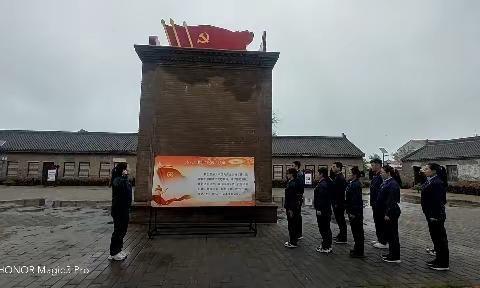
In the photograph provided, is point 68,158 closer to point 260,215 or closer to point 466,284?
point 260,215

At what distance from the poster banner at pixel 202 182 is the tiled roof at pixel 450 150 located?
34.6 m

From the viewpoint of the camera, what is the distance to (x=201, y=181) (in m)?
9.09

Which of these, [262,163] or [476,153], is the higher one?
[476,153]

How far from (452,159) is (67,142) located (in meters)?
45.8

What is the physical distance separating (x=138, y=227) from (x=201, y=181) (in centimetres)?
271

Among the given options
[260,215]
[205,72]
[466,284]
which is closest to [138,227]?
[260,215]

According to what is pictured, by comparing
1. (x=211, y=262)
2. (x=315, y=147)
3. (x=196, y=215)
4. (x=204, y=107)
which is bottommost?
(x=211, y=262)

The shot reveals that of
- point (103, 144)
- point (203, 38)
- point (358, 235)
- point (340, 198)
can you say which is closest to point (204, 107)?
point (203, 38)

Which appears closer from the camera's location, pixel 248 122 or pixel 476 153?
pixel 248 122

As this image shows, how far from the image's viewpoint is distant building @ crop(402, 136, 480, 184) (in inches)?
1339

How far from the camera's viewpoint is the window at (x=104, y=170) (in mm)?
37500

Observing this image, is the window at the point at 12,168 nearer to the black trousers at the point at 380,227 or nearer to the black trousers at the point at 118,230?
the black trousers at the point at 118,230

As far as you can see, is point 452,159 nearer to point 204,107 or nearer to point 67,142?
point 204,107

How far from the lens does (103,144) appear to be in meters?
39.7
